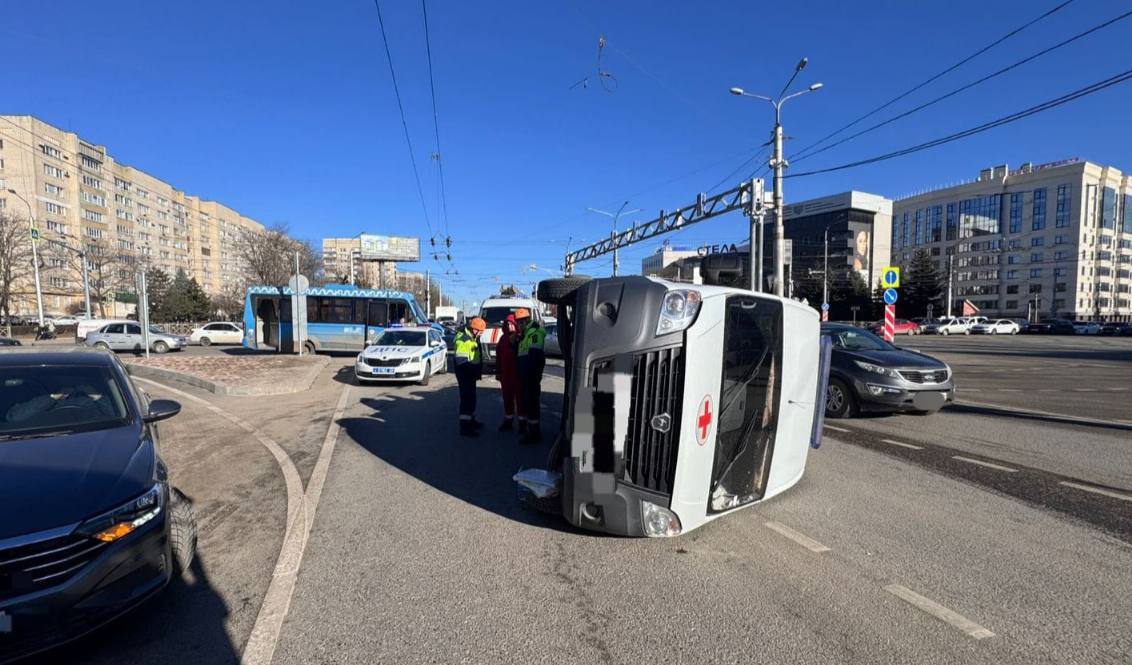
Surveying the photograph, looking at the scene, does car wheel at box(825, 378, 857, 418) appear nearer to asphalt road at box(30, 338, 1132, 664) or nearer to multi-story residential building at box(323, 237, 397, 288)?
asphalt road at box(30, 338, 1132, 664)

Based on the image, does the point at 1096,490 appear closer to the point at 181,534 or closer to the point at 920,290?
the point at 181,534

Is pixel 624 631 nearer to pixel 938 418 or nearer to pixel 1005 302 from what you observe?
pixel 938 418

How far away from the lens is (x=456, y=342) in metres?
7.77

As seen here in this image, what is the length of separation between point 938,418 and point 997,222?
11711 cm

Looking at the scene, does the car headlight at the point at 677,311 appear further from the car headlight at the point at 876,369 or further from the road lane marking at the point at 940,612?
the car headlight at the point at 876,369

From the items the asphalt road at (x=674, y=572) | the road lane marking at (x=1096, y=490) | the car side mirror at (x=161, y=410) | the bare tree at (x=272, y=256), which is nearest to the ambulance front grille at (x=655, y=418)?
the asphalt road at (x=674, y=572)

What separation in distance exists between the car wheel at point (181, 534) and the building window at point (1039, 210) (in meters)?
125

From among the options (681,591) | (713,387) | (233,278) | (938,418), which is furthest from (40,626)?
(233,278)

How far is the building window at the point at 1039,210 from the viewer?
9406 cm

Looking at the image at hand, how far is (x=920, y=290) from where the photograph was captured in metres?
72.0

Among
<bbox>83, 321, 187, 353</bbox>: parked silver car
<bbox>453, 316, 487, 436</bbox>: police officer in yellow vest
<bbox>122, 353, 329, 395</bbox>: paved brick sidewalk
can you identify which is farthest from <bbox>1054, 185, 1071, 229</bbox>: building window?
<bbox>83, 321, 187, 353</bbox>: parked silver car

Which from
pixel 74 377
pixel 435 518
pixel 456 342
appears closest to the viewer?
pixel 74 377

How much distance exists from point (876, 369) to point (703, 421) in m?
6.46

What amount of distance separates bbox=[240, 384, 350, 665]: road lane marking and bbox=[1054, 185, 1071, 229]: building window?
122m
